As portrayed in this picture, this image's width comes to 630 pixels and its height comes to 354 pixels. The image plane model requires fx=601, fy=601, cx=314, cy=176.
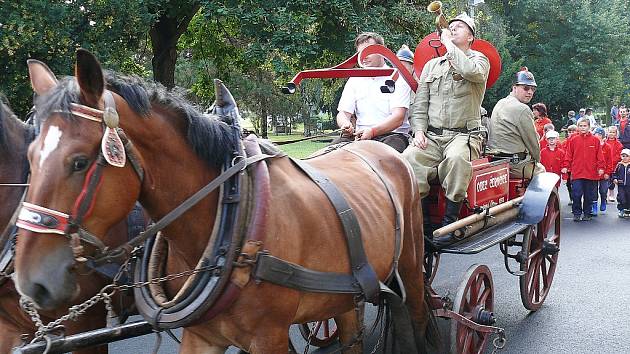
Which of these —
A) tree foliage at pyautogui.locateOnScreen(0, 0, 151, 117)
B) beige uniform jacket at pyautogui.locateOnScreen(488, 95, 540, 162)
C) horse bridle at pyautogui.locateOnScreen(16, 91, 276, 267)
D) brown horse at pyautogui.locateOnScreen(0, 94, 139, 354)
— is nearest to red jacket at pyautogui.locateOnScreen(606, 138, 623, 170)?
beige uniform jacket at pyautogui.locateOnScreen(488, 95, 540, 162)

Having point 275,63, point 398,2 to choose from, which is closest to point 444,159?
point 275,63

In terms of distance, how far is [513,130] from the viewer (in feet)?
17.7

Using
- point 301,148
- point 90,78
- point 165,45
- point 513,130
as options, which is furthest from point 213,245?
point 165,45

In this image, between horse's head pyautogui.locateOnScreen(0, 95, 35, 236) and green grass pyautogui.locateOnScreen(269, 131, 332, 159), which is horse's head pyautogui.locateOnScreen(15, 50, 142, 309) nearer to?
horse's head pyautogui.locateOnScreen(0, 95, 35, 236)

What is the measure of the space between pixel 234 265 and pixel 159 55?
38.0 ft

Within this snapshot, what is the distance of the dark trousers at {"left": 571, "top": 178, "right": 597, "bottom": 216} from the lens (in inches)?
424

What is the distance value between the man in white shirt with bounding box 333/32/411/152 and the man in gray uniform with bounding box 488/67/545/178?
1101mm

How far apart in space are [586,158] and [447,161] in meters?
7.62

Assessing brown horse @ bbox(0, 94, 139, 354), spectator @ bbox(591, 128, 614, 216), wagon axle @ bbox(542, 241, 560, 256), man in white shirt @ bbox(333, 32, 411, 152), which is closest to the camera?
brown horse @ bbox(0, 94, 139, 354)

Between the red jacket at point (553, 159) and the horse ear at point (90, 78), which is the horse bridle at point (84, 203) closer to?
the horse ear at point (90, 78)

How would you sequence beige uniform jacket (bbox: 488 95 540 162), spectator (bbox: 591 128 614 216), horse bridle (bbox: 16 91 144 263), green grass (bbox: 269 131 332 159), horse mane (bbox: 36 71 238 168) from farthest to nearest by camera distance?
spectator (bbox: 591 128 614 216)
green grass (bbox: 269 131 332 159)
beige uniform jacket (bbox: 488 95 540 162)
horse mane (bbox: 36 71 238 168)
horse bridle (bbox: 16 91 144 263)

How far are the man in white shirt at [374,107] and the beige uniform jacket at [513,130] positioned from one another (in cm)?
110

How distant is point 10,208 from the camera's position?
3.07 meters

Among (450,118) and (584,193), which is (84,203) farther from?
(584,193)
